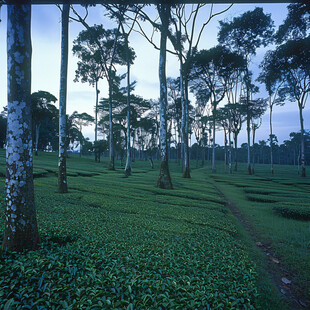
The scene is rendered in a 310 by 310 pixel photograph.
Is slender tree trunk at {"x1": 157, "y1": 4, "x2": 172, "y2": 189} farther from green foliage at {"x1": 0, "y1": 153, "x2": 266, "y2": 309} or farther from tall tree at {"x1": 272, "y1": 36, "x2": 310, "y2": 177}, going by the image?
tall tree at {"x1": 272, "y1": 36, "x2": 310, "y2": 177}

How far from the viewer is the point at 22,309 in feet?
8.19

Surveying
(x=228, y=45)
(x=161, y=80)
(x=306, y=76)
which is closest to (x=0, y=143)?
(x=161, y=80)

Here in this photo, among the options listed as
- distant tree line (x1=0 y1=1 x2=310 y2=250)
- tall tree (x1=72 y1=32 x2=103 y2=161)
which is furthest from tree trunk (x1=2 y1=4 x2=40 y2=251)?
tall tree (x1=72 y1=32 x2=103 y2=161)

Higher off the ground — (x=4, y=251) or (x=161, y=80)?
(x=161, y=80)

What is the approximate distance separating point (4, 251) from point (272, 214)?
11158 millimetres

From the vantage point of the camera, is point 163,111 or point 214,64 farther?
point 214,64

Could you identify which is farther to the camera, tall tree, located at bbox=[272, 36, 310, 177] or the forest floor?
tall tree, located at bbox=[272, 36, 310, 177]

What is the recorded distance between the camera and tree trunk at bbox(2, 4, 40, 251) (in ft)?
12.4

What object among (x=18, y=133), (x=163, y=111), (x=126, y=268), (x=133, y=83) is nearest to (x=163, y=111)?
(x=163, y=111)

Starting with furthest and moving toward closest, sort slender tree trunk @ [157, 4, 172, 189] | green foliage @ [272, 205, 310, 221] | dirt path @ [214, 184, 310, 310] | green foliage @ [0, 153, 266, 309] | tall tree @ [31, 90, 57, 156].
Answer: tall tree @ [31, 90, 57, 156] < slender tree trunk @ [157, 4, 172, 189] < green foliage @ [272, 205, 310, 221] < dirt path @ [214, 184, 310, 310] < green foliage @ [0, 153, 266, 309]

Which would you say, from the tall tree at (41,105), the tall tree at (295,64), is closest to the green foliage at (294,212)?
the tall tree at (295,64)

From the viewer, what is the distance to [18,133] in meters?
3.84

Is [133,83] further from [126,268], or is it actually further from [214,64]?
[126,268]

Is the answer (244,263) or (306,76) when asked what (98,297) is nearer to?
(244,263)
